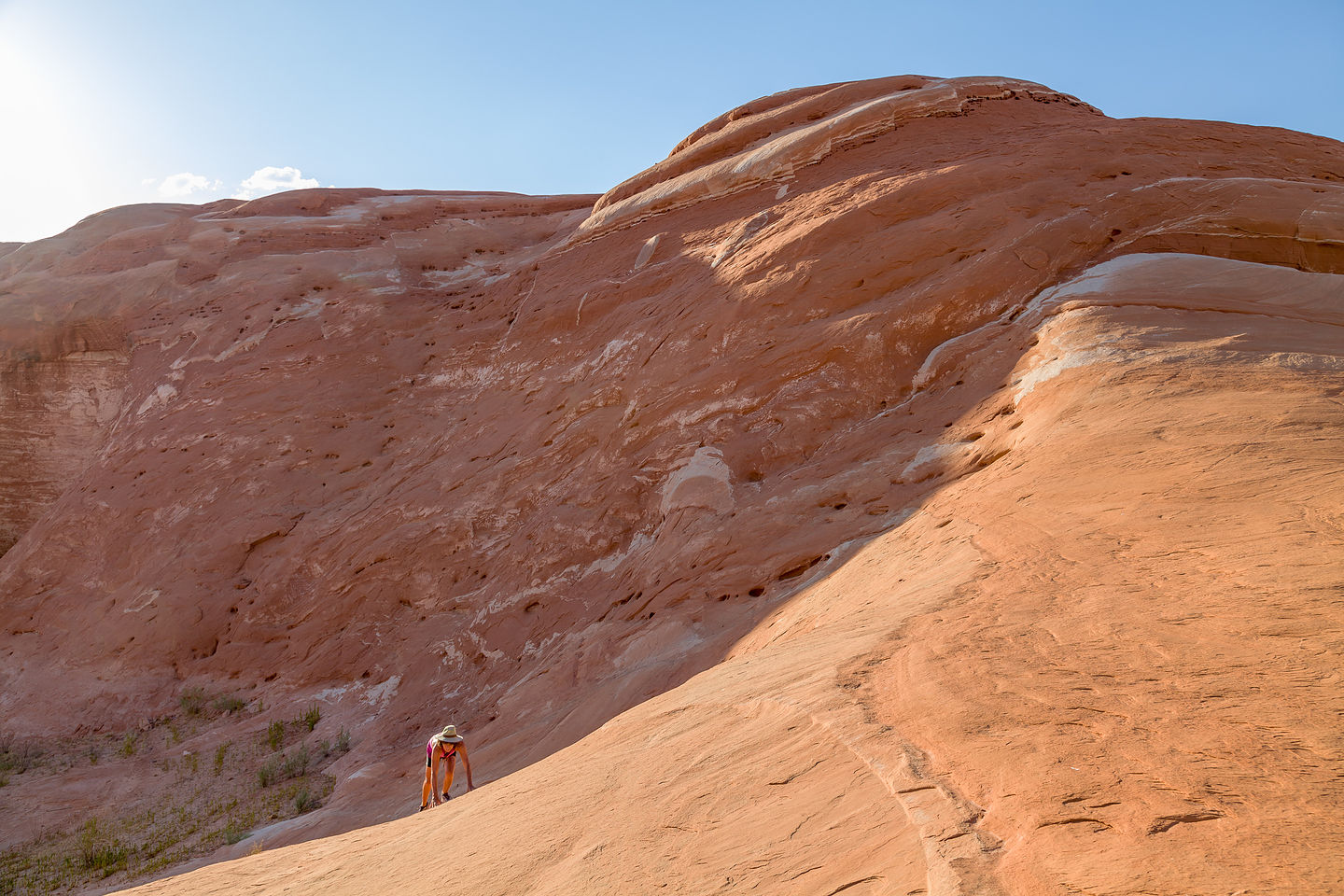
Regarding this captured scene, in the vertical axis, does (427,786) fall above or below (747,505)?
below

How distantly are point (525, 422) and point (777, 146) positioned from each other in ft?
23.3

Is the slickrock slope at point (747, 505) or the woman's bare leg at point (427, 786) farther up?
the slickrock slope at point (747, 505)

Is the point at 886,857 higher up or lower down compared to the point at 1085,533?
lower down

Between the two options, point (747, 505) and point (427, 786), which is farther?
point (747, 505)

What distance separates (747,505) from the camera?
1084 cm

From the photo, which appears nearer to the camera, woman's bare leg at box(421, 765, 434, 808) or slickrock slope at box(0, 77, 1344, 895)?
slickrock slope at box(0, 77, 1344, 895)

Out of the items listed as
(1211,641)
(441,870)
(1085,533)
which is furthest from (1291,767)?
(441,870)

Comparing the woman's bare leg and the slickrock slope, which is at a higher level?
the slickrock slope

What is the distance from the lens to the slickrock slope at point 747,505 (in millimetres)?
3586

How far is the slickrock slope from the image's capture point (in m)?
3.59

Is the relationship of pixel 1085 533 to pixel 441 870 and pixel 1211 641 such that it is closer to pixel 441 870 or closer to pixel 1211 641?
pixel 1211 641

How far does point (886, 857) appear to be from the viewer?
3.13 metres

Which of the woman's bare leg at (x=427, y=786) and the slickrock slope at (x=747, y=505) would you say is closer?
the slickrock slope at (x=747, y=505)

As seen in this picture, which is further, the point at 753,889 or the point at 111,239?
the point at 111,239
